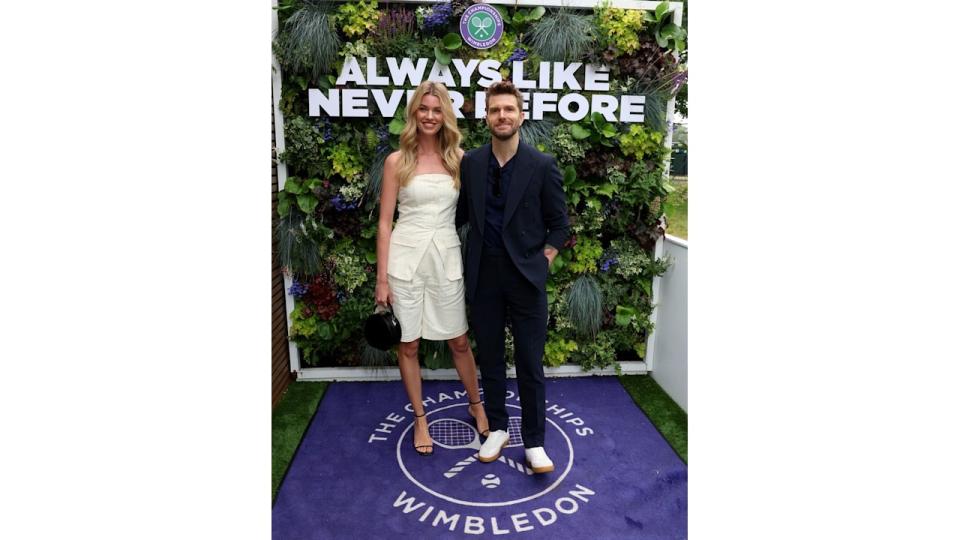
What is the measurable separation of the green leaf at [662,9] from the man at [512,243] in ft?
4.83

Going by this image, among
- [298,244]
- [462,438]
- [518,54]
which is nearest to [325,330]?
[298,244]

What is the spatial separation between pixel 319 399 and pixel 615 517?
1.97 m

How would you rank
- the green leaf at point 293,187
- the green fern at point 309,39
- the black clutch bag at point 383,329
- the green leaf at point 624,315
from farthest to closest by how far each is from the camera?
the green leaf at point 624,315 → the green leaf at point 293,187 → the green fern at point 309,39 → the black clutch bag at point 383,329

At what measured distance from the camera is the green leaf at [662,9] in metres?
3.27

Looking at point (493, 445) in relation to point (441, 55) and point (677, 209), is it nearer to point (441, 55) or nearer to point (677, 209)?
point (677, 209)

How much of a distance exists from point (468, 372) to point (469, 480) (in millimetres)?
591

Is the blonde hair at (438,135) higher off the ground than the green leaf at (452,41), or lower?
lower

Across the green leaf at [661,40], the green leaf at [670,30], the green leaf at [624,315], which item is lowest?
the green leaf at [624,315]

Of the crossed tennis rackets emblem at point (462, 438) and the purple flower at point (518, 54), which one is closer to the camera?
the crossed tennis rackets emblem at point (462, 438)

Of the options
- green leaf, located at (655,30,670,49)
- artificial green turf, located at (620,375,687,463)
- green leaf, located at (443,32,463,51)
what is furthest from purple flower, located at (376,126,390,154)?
artificial green turf, located at (620,375,687,463)

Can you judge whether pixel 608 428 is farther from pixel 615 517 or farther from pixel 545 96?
pixel 545 96

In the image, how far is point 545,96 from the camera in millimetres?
3332

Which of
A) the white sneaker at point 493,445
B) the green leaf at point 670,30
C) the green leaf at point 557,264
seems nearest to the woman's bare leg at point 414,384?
the white sneaker at point 493,445

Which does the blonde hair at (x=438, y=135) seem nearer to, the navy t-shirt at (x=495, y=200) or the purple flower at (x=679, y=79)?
the navy t-shirt at (x=495, y=200)
